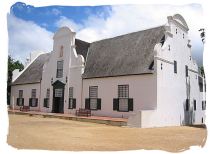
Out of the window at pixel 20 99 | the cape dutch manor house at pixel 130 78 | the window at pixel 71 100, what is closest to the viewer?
the cape dutch manor house at pixel 130 78

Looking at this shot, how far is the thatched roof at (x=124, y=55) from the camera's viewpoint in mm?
15230

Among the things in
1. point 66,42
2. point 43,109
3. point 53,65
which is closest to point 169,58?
point 66,42

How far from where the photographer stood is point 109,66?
16.9m

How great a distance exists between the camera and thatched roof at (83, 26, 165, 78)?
15.2 m

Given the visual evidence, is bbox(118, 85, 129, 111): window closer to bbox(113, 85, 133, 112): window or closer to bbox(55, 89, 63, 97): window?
bbox(113, 85, 133, 112): window

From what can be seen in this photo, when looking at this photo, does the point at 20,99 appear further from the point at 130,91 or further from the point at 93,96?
the point at 130,91

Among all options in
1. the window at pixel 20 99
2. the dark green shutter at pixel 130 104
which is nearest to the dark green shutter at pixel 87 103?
the dark green shutter at pixel 130 104

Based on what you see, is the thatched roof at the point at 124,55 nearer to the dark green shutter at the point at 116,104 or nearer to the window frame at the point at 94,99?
the window frame at the point at 94,99

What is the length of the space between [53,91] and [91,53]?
4043 millimetres

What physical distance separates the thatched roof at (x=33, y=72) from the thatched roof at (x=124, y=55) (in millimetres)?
5864

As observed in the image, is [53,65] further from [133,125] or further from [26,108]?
[133,125]

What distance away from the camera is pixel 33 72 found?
24203 millimetres

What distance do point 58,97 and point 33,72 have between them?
5.68 metres

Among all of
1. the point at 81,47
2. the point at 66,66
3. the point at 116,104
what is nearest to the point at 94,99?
the point at 116,104
